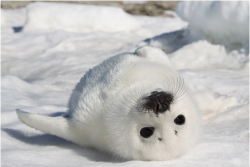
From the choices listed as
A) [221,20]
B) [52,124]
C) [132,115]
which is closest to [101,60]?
[221,20]

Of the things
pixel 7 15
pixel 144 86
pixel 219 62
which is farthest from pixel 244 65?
pixel 7 15

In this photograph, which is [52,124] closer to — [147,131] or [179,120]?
[147,131]

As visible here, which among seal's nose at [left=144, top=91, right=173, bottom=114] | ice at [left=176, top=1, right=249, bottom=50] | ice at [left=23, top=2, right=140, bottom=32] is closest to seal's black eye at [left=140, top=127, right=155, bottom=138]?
seal's nose at [left=144, top=91, right=173, bottom=114]

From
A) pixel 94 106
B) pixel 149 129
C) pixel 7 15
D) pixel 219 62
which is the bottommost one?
pixel 7 15

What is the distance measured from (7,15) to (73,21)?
125 inches

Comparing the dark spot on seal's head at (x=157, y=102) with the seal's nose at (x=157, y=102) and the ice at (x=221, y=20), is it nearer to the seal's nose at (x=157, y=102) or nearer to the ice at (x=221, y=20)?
the seal's nose at (x=157, y=102)

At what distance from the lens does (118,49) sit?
759 centimetres

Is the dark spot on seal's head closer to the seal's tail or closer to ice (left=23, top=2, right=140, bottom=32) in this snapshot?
the seal's tail

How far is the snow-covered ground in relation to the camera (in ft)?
8.38

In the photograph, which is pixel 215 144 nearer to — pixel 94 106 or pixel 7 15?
pixel 94 106

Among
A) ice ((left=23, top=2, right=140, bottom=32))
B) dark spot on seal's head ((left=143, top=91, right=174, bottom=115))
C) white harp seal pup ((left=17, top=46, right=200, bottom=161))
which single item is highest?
dark spot on seal's head ((left=143, top=91, right=174, bottom=115))

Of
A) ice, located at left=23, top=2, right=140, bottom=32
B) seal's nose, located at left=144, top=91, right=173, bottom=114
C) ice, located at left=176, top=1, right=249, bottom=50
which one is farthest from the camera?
ice, located at left=23, top=2, right=140, bottom=32

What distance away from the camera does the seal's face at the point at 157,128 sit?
6.74 ft

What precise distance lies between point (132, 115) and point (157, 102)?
234 mm
